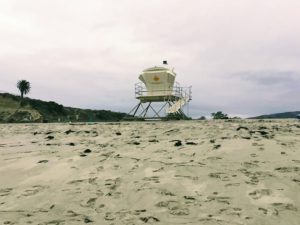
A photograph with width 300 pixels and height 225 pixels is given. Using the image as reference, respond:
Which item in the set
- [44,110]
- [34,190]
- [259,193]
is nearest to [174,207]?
[259,193]

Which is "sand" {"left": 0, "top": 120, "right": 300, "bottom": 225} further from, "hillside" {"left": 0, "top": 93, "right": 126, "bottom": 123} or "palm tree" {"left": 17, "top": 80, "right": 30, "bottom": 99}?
"palm tree" {"left": 17, "top": 80, "right": 30, "bottom": 99}

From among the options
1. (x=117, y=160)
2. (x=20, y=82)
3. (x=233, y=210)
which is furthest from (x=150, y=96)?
(x=20, y=82)

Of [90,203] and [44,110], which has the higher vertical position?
[44,110]

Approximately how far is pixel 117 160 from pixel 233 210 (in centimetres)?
340

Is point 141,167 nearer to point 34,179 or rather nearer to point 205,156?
point 205,156

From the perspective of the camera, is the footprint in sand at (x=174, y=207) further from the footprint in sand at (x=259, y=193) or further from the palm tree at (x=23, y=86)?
the palm tree at (x=23, y=86)

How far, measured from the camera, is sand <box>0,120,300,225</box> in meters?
5.36

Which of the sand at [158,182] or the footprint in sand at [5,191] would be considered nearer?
the sand at [158,182]

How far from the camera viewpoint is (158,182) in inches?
259

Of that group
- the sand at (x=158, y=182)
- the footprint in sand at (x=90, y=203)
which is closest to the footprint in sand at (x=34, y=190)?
the sand at (x=158, y=182)

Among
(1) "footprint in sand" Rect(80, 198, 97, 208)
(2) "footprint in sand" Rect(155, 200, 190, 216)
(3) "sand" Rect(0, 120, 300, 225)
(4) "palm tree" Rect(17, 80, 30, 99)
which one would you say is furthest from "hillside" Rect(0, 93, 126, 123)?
(2) "footprint in sand" Rect(155, 200, 190, 216)

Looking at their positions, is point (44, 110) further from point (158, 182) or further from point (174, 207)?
point (174, 207)

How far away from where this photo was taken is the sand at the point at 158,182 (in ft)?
17.6

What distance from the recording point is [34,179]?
729 centimetres
